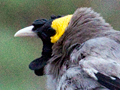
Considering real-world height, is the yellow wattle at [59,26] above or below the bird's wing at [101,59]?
above

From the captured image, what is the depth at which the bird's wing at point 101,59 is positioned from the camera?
4.29ft

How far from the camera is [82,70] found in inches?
54.4

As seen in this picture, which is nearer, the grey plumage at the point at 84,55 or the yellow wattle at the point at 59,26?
the grey plumage at the point at 84,55

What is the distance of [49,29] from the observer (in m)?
1.69

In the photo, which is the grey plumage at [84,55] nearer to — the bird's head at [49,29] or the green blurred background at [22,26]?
the bird's head at [49,29]

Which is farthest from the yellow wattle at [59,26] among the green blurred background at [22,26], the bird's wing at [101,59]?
the green blurred background at [22,26]

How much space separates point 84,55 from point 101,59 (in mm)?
94

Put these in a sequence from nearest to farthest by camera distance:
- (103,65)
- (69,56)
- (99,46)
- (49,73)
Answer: (103,65)
(99,46)
(69,56)
(49,73)

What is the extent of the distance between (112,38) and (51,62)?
13.5 inches

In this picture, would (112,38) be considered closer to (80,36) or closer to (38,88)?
(80,36)

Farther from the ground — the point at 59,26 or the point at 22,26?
the point at 22,26

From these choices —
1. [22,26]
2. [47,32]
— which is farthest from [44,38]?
[22,26]

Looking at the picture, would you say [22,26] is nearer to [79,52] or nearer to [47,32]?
[47,32]

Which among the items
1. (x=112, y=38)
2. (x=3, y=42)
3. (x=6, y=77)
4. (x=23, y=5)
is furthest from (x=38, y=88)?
(x=112, y=38)
